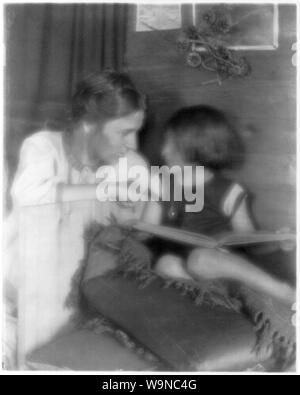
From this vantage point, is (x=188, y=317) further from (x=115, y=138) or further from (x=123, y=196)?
(x=115, y=138)

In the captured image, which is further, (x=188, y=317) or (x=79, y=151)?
(x=79, y=151)

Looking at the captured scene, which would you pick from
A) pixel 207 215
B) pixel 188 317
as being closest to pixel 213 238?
pixel 207 215

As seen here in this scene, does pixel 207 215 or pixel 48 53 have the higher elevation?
pixel 48 53

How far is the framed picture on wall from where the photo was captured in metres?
0.99

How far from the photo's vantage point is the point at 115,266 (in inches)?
39.3

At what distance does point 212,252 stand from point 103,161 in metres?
0.32

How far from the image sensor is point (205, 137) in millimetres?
1025

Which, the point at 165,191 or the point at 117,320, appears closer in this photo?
the point at 117,320

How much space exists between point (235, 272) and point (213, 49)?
19.4 inches

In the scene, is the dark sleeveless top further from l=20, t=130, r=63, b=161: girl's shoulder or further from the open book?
l=20, t=130, r=63, b=161: girl's shoulder

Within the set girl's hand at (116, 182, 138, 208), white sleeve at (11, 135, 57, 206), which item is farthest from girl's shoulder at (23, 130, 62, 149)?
girl's hand at (116, 182, 138, 208)

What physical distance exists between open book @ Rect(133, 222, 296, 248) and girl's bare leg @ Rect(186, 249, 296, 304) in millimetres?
21
